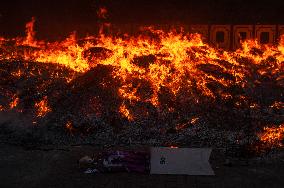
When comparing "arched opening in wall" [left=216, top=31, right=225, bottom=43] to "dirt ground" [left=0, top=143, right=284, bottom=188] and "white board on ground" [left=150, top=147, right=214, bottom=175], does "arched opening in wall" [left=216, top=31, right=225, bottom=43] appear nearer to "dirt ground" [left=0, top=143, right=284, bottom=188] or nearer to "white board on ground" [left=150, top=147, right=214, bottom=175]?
"dirt ground" [left=0, top=143, right=284, bottom=188]

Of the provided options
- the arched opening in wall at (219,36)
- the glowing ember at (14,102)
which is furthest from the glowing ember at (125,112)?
the arched opening in wall at (219,36)

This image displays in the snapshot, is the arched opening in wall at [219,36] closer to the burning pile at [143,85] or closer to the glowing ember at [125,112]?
the burning pile at [143,85]

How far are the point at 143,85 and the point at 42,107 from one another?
432cm

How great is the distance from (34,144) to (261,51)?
45.1 feet

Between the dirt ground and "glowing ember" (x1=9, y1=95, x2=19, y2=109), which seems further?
"glowing ember" (x1=9, y1=95, x2=19, y2=109)

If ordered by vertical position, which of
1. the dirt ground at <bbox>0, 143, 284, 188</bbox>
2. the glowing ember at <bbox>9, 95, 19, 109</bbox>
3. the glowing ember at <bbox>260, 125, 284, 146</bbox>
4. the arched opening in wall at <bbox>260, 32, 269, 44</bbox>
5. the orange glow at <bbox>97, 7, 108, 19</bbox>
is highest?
the orange glow at <bbox>97, 7, 108, 19</bbox>

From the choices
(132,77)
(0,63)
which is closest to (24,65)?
(0,63)

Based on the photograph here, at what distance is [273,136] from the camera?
1485cm

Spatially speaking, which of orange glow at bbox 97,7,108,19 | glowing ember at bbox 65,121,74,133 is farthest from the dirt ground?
orange glow at bbox 97,7,108,19

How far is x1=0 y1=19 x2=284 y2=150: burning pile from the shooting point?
16.2m

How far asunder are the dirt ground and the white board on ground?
27 centimetres

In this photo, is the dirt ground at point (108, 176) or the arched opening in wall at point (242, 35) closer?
the dirt ground at point (108, 176)

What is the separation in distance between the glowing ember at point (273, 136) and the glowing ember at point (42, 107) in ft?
27.7

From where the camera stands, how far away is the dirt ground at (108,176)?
11.2 metres
